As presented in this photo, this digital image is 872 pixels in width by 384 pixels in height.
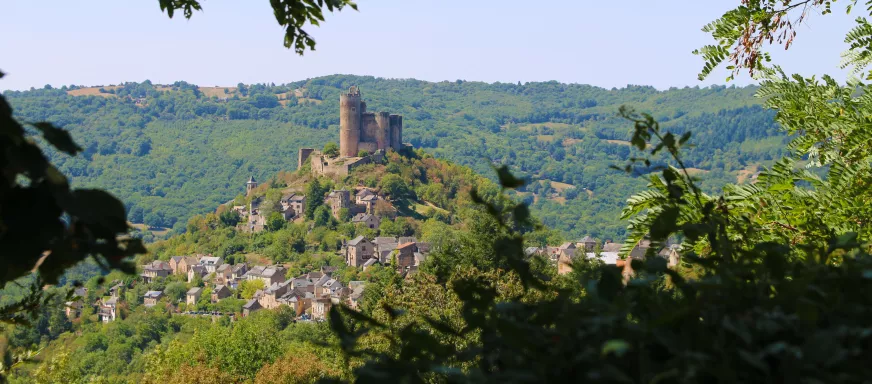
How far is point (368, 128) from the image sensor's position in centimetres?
7781

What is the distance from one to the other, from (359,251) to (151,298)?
49.9 ft

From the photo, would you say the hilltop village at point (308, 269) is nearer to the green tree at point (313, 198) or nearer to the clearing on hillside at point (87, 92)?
the green tree at point (313, 198)

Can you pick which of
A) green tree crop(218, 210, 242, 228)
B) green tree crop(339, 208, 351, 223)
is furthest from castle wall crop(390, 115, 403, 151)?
green tree crop(218, 210, 242, 228)

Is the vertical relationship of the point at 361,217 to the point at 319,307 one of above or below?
above

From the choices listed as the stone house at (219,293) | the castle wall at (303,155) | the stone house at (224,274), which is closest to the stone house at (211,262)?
the stone house at (224,274)

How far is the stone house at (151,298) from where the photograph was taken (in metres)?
69.4

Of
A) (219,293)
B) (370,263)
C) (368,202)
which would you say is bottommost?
(219,293)

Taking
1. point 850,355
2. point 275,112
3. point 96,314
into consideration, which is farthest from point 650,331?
point 275,112

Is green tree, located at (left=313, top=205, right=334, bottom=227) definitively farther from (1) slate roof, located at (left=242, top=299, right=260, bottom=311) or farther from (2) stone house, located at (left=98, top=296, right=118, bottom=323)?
(2) stone house, located at (left=98, top=296, right=118, bottom=323)

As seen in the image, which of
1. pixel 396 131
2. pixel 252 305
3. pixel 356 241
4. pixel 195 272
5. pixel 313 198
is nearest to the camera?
pixel 252 305

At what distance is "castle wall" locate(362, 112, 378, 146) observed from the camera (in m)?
77.4

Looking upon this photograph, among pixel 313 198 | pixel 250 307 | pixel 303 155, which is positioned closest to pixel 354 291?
pixel 250 307

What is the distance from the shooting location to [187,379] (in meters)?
19.7

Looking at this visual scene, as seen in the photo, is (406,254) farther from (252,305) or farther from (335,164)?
(335,164)
